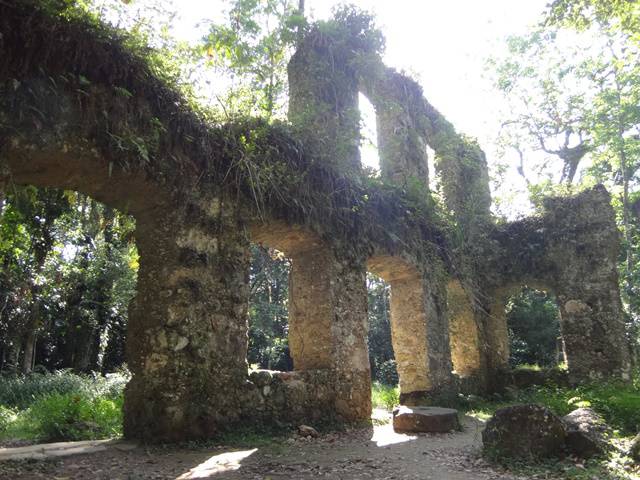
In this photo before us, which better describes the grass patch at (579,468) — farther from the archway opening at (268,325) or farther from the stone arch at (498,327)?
the archway opening at (268,325)

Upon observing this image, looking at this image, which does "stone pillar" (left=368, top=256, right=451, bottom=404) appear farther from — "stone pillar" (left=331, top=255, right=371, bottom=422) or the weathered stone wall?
the weathered stone wall

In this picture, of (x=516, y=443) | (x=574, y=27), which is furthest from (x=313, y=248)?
(x=574, y=27)

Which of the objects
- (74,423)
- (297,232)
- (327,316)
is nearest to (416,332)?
(327,316)

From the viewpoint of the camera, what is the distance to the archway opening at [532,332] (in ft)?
52.8

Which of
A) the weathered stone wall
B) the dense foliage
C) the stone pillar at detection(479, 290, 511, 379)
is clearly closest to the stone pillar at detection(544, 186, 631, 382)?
the weathered stone wall

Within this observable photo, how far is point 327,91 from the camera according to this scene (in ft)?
29.2

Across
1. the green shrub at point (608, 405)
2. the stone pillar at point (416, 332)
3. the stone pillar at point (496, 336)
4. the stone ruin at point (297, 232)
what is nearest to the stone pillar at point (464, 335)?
the stone ruin at point (297, 232)

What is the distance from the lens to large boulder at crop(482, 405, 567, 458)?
440 cm

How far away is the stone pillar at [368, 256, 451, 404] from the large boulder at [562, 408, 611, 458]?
12.7ft

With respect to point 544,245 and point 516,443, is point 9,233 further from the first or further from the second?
point 544,245

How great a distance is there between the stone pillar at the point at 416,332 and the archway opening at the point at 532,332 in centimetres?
788

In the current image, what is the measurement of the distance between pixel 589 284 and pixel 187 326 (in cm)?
867

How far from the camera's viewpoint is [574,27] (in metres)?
5.97

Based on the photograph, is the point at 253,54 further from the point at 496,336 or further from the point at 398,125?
the point at 496,336
